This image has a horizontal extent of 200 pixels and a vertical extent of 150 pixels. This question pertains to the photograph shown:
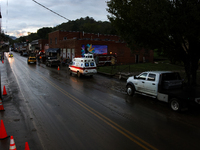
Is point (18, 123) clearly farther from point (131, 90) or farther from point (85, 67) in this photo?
point (85, 67)

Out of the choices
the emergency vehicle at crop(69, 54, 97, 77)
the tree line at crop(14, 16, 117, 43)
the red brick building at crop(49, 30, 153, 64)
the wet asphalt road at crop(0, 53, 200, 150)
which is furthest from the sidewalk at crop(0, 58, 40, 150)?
the tree line at crop(14, 16, 117, 43)

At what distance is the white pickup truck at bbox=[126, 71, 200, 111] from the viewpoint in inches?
342

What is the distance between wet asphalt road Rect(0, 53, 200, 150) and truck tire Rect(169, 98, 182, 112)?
11.7 inches

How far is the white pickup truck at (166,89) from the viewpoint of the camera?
28.5ft

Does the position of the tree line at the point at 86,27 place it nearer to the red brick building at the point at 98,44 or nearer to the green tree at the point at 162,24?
the red brick building at the point at 98,44

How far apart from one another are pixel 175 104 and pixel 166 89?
1202mm

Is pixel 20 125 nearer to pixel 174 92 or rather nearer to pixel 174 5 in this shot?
pixel 174 92

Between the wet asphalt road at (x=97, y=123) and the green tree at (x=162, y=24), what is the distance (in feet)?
16.8

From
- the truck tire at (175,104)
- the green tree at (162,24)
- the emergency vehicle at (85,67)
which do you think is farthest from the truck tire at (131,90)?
the emergency vehicle at (85,67)

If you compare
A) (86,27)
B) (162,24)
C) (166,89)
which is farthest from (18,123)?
(86,27)

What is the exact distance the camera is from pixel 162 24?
11.7m

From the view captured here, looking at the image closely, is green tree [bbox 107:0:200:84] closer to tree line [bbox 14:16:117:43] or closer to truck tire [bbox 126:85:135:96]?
truck tire [bbox 126:85:135:96]

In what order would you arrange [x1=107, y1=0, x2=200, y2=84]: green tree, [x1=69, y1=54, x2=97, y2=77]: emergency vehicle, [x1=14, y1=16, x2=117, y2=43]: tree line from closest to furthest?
1. [x1=107, y1=0, x2=200, y2=84]: green tree
2. [x1=69, y1=54, x2=97, y2=77]: emergency vehicle
3. [x1=14, y1=16, x2=117, y2=43]: tree line

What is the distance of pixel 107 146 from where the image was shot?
18.6 ft
